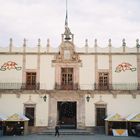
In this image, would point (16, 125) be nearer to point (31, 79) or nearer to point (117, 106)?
point (31, 79)

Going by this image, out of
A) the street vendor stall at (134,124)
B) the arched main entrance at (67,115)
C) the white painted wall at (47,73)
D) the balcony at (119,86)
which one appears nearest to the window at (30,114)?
the white painted wall at (47,73)

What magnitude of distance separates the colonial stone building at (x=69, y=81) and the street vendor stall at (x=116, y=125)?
4.33ft

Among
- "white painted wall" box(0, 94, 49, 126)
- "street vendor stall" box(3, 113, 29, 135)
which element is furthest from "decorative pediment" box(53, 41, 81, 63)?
"street vendor stall" box(3, 113, 29, 135)

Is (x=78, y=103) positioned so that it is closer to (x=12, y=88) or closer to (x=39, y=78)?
(x=39, y=78)

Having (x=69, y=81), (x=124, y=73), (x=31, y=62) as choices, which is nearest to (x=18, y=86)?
(x=31, y=62)

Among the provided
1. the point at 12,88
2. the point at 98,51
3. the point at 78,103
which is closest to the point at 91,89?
the point at 78,103

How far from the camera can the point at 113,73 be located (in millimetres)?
30219

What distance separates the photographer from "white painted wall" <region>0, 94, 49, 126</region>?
29.6m

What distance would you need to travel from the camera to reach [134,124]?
2812 cm

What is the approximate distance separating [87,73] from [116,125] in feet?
18.9

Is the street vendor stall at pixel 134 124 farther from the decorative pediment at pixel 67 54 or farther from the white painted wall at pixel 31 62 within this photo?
the white painted wall at pixel 31 62

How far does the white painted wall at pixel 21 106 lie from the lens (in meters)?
29.6

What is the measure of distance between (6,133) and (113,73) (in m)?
11.7

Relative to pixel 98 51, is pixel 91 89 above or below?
below
